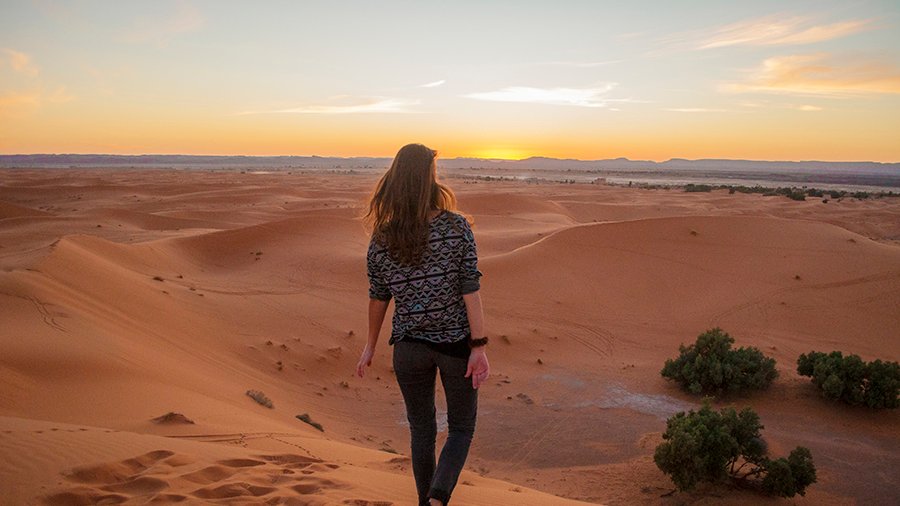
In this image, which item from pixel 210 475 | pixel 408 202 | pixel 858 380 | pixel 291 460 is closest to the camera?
pixel 408 202

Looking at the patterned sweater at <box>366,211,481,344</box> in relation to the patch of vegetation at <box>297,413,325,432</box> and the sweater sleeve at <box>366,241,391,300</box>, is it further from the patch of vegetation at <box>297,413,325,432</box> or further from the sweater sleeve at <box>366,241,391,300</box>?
the patch of vegetation at <box>297,413,325,432</box>

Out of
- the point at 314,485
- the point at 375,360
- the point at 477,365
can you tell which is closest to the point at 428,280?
the point at 477,365

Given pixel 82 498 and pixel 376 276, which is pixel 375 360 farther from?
pixel 376 276

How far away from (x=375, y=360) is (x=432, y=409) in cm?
599

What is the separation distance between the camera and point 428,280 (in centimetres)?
300

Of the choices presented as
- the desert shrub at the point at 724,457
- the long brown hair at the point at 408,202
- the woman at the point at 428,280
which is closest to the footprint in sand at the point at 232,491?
the woman at the point at 428,280

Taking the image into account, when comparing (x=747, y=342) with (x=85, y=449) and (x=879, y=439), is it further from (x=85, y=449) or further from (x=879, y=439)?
(x=85, y=449)

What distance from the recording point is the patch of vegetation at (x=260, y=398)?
253 inches

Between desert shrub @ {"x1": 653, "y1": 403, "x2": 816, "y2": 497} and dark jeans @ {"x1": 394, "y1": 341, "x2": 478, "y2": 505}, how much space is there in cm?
286

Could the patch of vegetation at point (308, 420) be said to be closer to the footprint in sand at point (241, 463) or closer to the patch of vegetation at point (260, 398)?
the patch of vegetation at point (260, 398)

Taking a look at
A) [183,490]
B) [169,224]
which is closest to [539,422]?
[183,490]

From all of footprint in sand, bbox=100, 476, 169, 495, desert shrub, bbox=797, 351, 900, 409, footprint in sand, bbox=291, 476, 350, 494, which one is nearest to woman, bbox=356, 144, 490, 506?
footprint in sand, bbox=291, 476, 350, 494

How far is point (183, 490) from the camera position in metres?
3.35

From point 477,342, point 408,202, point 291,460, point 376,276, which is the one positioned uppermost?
point 408,202
